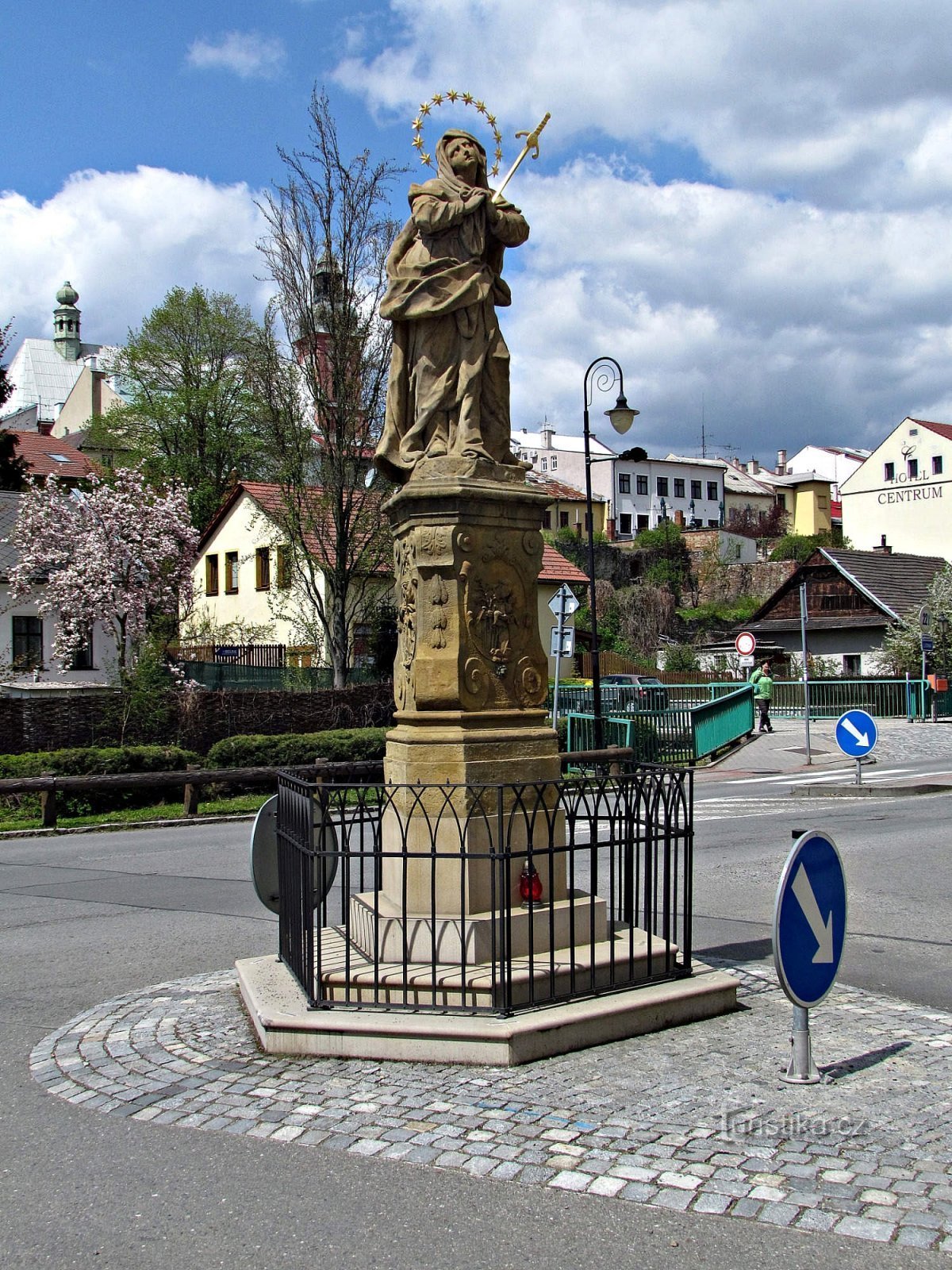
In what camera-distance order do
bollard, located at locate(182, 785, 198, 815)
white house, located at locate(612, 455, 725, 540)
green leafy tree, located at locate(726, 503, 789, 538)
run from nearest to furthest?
bollard, located at locate(182, 785, 198, 815)
green leafy tree, located at locate(726, 503, 789, 538)
white house, located at locate(612, 455, 725, 540)

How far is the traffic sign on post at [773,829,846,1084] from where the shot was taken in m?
4.81


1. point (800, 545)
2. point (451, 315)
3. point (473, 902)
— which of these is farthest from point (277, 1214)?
point (800, 545)

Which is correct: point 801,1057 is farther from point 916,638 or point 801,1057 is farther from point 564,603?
point 916,638

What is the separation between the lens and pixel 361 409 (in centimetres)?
2992

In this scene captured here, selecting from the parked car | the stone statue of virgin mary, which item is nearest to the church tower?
the parked car

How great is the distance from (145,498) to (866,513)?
148 ft

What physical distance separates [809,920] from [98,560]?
2977cm

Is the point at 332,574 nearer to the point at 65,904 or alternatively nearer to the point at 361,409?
the point at 361,409

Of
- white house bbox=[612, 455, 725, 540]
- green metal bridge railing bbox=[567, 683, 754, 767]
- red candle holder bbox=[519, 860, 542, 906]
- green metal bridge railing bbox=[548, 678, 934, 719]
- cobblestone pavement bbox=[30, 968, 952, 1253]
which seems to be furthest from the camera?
white house bbox=[612, 455, 725, 540]

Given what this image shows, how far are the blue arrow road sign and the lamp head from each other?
19.0m

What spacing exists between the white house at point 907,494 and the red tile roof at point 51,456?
140 ft

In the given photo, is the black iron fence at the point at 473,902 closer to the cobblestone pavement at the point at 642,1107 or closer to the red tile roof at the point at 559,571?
the cobblestone pavement at the point at 642,1107

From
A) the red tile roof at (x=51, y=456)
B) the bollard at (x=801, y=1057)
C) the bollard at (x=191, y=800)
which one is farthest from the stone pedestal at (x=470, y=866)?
the red tile roof at (x=51, y=456)

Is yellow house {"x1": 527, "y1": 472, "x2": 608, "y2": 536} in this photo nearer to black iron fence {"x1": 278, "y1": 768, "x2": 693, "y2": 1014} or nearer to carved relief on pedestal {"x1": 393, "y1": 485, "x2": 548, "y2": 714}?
carved relief on pedestal {"x1": 393, "y1": 485, "x2": 548, "y2": 714}
